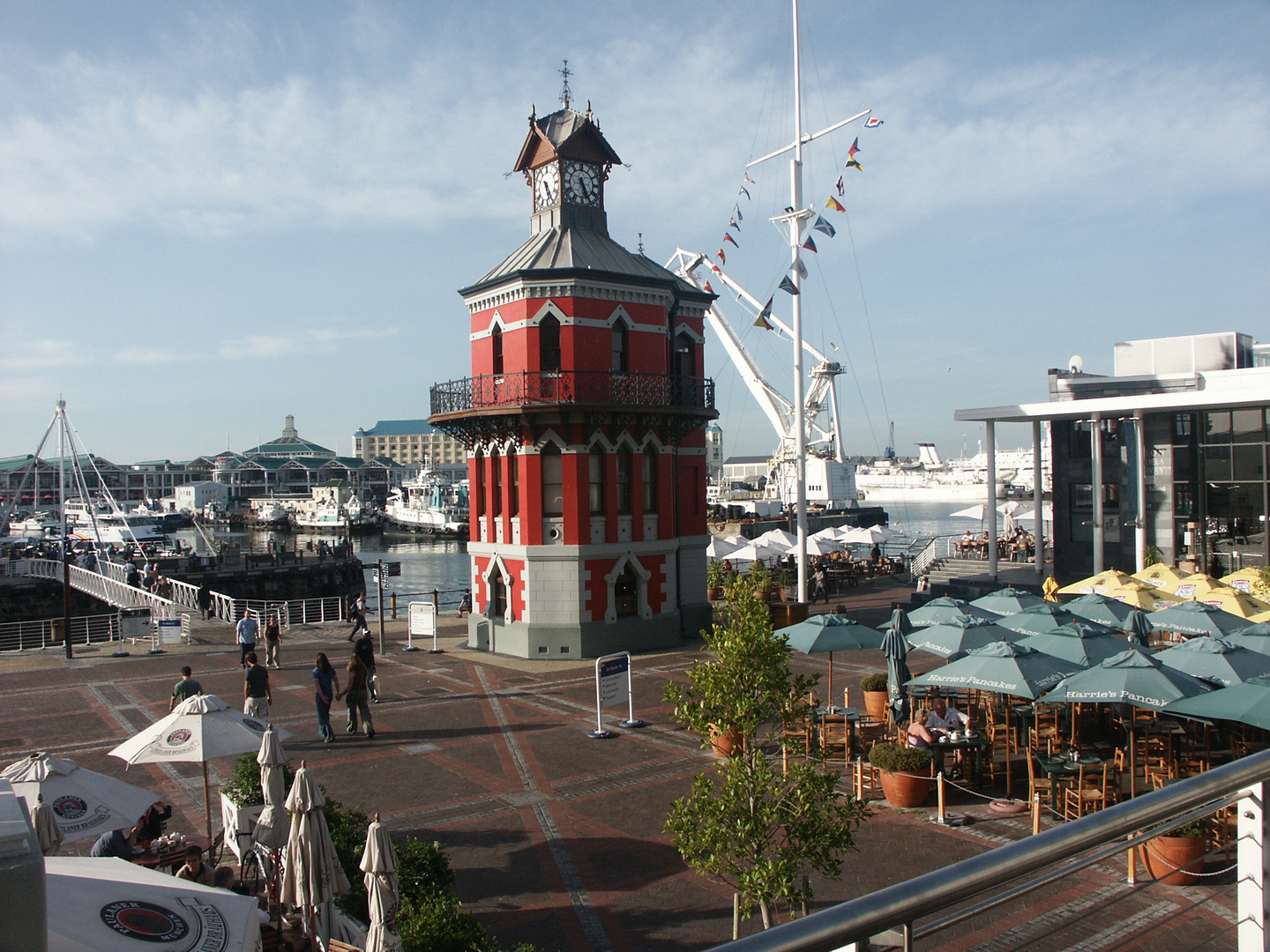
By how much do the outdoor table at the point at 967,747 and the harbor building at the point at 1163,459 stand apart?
809 inches

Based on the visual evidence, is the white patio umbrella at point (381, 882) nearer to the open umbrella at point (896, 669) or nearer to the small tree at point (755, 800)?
the small tree at point (755, 800)

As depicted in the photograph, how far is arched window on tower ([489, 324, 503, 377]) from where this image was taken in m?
28.5

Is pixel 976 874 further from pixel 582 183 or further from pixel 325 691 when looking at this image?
pixel 582 183

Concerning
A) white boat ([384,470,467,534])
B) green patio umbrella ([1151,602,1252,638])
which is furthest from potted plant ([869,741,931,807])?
white boat ([384,470,467,534])

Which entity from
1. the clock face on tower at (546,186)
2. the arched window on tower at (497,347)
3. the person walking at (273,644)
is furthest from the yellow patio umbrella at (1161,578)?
the person walking at (273,644)

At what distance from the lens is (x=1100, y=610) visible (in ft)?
66.3

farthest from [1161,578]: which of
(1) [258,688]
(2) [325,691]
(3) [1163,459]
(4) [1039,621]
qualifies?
(1) [258,688]

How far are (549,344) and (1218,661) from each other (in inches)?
758

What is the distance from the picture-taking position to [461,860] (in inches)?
465

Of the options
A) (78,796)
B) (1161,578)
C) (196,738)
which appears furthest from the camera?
(1161,578)

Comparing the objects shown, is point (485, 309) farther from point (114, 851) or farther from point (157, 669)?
point (114, 851)

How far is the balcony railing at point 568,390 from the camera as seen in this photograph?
2698 cm

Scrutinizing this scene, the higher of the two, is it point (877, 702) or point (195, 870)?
point (195, 870)

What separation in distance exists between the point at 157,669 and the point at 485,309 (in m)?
14.3
